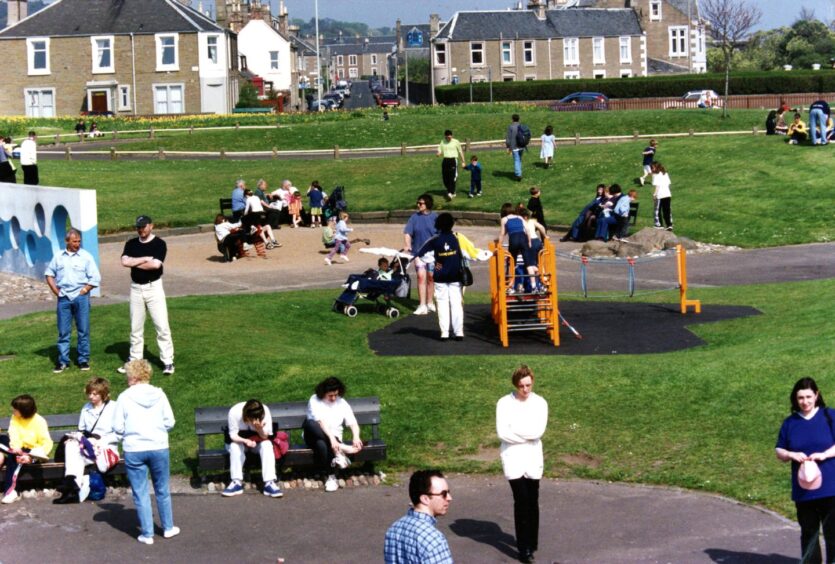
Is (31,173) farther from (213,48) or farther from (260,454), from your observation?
(213,48)

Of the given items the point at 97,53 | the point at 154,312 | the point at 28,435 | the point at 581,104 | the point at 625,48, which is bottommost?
the point at 28,435

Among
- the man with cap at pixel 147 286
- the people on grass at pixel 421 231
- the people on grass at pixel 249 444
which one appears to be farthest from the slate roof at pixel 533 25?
the people on grass at pixel 249 444

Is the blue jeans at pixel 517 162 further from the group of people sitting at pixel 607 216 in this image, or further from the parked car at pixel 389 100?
→ the parked car at pixel 389 100

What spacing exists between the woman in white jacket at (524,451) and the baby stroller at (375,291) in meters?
11.5

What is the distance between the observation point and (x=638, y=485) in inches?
527

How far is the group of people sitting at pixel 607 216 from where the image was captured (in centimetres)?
3172

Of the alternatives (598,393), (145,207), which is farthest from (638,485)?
(145,207)

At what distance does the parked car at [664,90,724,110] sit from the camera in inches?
2627

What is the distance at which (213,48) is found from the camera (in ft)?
279

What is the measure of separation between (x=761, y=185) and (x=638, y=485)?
25275mm

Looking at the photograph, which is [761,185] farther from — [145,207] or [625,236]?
[145,207]

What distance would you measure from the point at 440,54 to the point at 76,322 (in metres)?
83.5

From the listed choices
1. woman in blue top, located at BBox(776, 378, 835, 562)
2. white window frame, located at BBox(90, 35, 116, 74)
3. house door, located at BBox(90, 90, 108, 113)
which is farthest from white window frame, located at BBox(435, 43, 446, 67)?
woman in blue top, located at BBox(776, 378, 835, 562)

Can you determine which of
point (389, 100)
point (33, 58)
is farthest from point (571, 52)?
point (33, 58)
